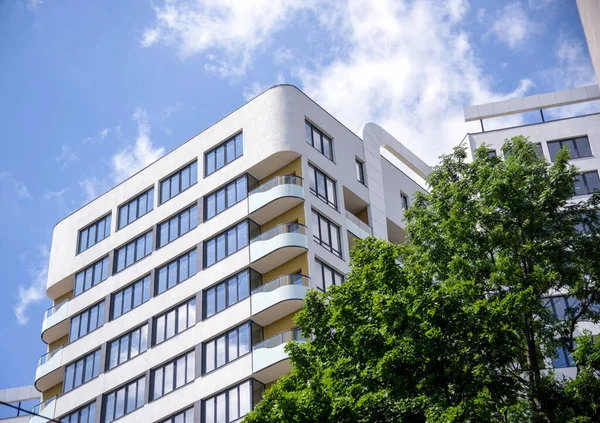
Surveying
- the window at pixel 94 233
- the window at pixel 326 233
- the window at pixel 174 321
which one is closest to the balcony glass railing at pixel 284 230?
the window at pixel 326 233

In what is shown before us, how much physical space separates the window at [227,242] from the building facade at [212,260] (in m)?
0.08

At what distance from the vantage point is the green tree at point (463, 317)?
2780cm

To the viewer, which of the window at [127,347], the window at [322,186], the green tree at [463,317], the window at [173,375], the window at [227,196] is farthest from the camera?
the window at [127,347]

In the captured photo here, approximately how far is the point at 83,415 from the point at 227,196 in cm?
1623

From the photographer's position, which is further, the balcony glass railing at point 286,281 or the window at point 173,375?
the window at point 173,375

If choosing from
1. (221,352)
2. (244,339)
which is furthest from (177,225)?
(244,339)

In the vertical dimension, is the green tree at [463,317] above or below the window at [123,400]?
below

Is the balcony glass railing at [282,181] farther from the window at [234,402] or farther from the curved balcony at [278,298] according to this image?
the window at [234,402]

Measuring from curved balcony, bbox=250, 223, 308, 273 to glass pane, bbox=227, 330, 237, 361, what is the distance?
155 inches

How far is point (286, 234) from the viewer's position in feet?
166

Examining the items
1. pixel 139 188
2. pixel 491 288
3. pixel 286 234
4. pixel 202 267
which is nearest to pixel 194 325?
pixel 202 267

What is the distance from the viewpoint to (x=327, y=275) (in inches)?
2019

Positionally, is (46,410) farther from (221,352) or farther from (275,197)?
(275,197)

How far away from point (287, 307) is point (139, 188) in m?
17.4
